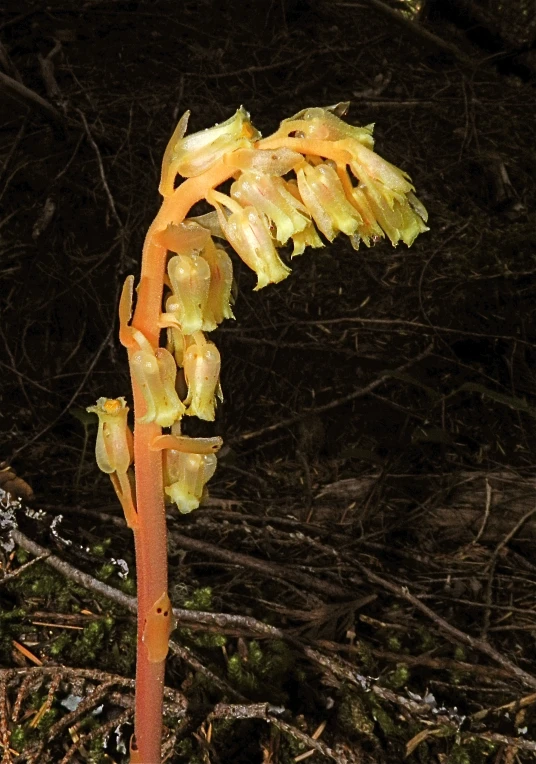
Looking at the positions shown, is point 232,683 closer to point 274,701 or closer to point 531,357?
point 274,701

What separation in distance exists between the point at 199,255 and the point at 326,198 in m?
0.21

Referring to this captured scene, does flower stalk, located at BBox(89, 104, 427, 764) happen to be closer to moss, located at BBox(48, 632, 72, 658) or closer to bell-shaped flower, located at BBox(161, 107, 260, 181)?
bell-shaped flower, located at BBox(161, 107, 260, 181)

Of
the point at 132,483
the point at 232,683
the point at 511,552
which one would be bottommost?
the point at 232,683

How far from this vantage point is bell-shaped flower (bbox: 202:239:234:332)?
111cm

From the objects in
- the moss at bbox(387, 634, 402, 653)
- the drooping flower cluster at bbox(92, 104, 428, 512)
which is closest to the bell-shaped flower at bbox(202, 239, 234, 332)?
the drooping flower cluster at bbox(92, 104, 428, 512)

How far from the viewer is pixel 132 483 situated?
1.23 m

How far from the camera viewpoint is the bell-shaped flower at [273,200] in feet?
3.25

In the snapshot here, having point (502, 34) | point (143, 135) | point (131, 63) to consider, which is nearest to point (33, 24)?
point (131, 63)

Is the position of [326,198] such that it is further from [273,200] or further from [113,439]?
[113,439]

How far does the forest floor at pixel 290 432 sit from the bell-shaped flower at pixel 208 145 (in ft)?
3.80

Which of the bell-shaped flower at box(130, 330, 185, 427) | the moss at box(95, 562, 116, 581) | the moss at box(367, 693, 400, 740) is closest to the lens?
the bell-shaped flower at box(130, 330, 185, 427)

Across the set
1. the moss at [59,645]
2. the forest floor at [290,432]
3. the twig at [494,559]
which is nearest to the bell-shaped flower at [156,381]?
the forest floor at [290,432]

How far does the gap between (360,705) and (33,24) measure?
4.76 meters

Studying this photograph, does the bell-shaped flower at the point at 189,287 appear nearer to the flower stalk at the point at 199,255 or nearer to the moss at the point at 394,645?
the flower stalk at the point at 199,255
